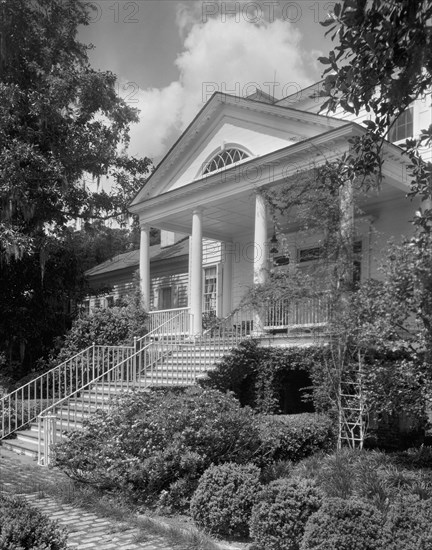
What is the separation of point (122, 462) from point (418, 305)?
433 centimetres

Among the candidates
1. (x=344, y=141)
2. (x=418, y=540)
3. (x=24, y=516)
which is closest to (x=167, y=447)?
(x=24, y=516)

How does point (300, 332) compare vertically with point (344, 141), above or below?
below

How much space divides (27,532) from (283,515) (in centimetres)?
225

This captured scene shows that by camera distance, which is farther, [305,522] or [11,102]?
[11,102]

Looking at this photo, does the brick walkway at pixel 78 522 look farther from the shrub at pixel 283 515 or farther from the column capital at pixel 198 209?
the column capital at pixel 198 209

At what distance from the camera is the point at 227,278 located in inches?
740

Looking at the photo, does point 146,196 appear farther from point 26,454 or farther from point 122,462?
point 122,462

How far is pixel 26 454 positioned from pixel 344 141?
30.3 ft

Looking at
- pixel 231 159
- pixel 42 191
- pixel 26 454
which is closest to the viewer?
pixel 26 454

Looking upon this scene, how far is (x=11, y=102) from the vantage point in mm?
16312

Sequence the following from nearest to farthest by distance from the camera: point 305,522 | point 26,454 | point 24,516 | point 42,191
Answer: point 24,516 → point 305,522 → point 26,454 → point 42,191

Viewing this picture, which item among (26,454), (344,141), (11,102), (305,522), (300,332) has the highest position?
(11,102)

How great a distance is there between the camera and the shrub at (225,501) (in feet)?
18.6

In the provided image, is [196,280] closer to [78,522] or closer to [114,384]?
[114,384]
